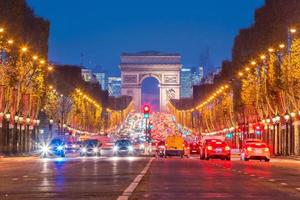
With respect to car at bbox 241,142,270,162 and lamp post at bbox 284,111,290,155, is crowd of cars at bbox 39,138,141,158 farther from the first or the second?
car at bbox 241,142,270,162

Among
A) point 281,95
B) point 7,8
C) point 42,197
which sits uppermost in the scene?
point 7,8

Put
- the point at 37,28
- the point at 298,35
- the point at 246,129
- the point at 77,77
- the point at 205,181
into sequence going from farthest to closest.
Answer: the point at 77,77, the point at 246,129, the point at 37,28, the point at 298,35, the point at 205,181

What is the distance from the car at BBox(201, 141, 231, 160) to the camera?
70438 millimetres

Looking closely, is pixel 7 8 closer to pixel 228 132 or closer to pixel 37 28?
pixel 37 28

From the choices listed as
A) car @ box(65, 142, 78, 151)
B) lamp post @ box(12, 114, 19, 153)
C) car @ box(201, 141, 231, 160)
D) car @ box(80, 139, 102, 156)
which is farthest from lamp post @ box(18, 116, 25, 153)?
car @ box(201, 141, 231, 160)

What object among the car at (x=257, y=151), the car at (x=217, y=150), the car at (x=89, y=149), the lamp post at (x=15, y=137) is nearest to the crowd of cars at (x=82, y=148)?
the car at (x=89, y=149)

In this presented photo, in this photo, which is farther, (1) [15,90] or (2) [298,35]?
(1) [15,90]

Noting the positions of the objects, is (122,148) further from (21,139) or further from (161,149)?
(161,149)

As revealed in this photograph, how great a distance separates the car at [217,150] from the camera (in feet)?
231

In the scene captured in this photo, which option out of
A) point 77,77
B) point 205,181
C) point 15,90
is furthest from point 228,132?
point 205,181

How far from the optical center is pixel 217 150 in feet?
232

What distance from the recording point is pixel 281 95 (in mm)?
89250

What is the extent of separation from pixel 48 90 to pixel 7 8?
97.8ft

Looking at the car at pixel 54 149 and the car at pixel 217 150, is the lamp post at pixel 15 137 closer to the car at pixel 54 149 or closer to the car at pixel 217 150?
the car at pixel 54 149
